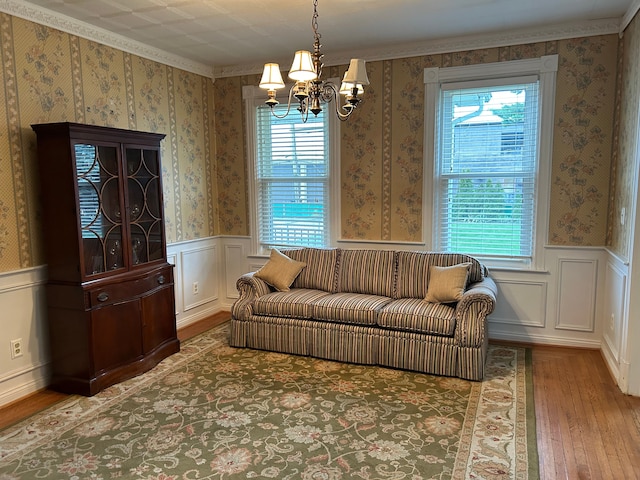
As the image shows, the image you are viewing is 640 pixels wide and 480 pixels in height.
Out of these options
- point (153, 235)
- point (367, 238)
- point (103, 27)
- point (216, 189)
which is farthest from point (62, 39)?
point (367, 238)

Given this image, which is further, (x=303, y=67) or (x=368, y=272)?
(x=368, y=272)

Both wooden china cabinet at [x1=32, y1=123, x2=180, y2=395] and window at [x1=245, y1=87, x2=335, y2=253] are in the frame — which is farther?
window at [x1=245, y1=87, x2=335, y2=253]

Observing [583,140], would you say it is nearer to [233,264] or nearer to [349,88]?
[349,88]

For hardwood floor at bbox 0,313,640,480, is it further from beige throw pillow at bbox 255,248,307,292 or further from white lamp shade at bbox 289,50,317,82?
white lamp shade at bbox 289,50,317,82

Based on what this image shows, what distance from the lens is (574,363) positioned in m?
3.82

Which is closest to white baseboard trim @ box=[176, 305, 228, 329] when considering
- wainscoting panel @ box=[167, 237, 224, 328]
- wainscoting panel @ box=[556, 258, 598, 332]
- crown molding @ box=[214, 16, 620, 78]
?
wainscoting panel @ box=[167, 237, 224, 328]

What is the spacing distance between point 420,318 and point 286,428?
1368 mm

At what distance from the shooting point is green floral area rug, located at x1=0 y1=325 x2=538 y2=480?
2.44m

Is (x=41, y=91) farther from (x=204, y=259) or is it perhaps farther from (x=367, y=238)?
(x=367, y=238)

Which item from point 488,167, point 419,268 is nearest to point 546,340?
point 419,268

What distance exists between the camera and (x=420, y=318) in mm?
3607

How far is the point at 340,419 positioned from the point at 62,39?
3.48m

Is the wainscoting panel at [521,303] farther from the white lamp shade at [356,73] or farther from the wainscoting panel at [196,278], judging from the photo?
the wainscoting panel at [196,278]

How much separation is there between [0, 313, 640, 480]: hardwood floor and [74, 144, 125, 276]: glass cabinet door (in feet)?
3.38
